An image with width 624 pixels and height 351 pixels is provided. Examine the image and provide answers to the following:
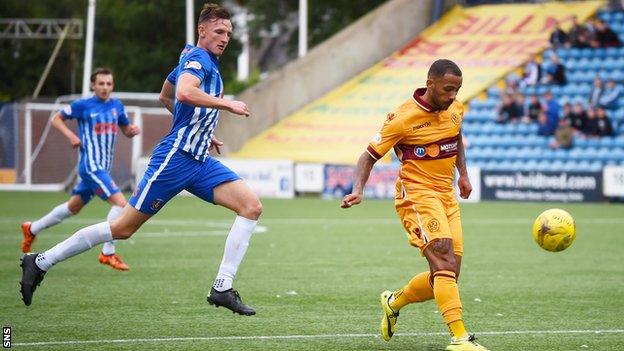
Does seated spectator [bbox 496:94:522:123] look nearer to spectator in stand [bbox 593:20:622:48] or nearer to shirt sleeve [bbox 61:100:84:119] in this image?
spectator in stand [bbox 593:20:622:48]

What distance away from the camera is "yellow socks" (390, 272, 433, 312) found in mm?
8852

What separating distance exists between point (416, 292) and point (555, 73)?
2674cm

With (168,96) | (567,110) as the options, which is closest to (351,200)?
(168,96)

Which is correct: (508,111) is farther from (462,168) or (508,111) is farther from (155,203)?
(155,203)

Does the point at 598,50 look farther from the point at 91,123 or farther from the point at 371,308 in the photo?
the point at 371,308

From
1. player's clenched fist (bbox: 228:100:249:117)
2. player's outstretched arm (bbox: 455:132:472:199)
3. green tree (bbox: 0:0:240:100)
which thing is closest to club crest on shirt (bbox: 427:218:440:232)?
player's outstretched arm (bbox: 455:132:472:199)

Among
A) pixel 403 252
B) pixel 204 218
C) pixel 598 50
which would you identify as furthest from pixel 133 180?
pixel 403 252

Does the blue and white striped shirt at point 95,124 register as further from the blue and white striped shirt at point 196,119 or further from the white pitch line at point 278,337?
the white pitch line at point 278,337

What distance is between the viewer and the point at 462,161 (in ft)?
30.2

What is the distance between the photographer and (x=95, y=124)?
15.0 m

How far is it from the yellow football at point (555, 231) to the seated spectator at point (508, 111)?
2549 centimetres

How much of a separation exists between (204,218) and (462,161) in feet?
48.4

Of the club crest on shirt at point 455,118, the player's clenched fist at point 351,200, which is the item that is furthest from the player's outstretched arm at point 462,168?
the player's clenched fist at point 351,200

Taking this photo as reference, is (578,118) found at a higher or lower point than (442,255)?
higher
